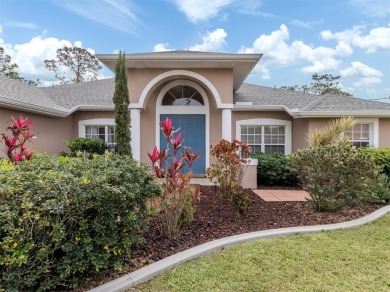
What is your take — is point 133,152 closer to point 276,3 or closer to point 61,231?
point 61,231

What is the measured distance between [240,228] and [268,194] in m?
3.95

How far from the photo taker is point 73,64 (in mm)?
35656

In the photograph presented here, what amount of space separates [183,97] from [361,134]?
7.76 meters

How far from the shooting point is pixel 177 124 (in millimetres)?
11773

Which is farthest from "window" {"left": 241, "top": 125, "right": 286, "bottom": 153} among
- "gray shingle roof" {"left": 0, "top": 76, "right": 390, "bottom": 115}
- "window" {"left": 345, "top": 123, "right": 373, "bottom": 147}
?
"window" {"left": 345, "top": 123, "right": 373, "bottom": 147}

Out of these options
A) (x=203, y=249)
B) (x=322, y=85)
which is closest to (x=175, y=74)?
(x=203, y=249)

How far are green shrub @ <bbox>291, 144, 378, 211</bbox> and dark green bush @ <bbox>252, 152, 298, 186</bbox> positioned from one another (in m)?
3.86

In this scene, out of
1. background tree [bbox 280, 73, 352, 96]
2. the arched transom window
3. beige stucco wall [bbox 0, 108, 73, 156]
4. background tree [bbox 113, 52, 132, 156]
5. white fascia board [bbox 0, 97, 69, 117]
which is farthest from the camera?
background tree [bbox 280, 73, 352, 96]

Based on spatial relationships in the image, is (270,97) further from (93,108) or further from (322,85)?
(322,85)

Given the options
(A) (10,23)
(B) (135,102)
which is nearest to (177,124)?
(B) (135,102)

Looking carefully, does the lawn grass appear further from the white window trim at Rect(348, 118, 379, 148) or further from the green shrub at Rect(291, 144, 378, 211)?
the white window trim at Rect(348, 118, 379, 148)

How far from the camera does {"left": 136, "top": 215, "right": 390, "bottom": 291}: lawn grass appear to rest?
340 cm

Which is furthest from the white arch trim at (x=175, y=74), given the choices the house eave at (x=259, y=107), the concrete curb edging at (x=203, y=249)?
the concrete curb edging at (x=203, y=249)

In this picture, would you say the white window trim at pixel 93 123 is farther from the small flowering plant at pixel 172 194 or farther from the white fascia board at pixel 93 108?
the small flowering plant at pixel 172 194
